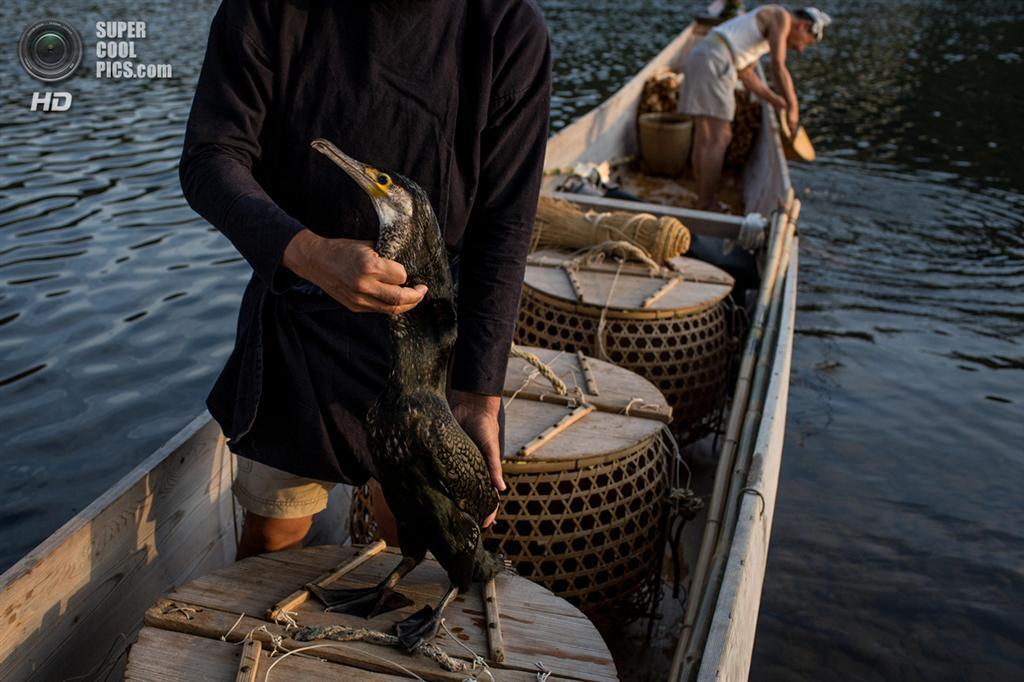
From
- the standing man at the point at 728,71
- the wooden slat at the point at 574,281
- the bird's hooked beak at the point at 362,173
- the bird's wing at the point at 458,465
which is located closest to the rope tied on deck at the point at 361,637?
the bird's wing at the point at 458,465

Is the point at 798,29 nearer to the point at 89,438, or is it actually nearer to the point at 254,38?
the point at 89,438

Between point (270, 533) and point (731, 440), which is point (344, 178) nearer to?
point (270, 533)

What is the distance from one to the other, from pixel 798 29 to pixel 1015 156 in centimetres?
559

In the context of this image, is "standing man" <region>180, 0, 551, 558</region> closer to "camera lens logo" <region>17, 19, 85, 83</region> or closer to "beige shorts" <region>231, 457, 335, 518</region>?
"beige shorts" <region>231, 457, 335, 518</region>

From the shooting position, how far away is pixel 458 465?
191 cm

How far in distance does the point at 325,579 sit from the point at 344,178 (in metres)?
0.87

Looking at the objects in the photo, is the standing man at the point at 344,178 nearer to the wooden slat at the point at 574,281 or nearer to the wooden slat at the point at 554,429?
the wooden slat at the point at 554,429

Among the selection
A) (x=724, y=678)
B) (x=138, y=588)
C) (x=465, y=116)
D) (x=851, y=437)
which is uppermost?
(x=465, y=116)

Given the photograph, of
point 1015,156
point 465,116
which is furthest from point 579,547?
point 1015,156

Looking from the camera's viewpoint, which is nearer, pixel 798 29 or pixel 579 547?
pixel 579 547

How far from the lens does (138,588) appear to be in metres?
2.52

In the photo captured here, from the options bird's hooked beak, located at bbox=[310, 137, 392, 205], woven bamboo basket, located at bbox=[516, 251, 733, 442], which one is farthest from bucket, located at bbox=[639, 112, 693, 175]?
bird's hooked beak, located at bbox=[310, 137, 392, 205]

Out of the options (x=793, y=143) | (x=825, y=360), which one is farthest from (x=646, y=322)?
(x=793, y=143)

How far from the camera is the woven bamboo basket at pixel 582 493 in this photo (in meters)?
2.65
